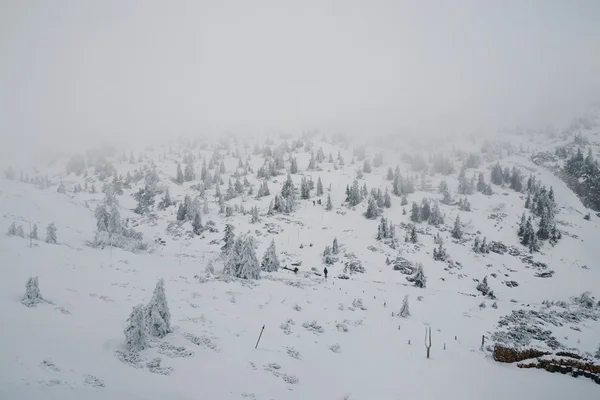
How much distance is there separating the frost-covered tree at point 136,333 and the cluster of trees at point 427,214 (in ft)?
235

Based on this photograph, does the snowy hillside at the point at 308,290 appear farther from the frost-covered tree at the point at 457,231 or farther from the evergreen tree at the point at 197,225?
A: the frost-covered tree at the point at 457,231

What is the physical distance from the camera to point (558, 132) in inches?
5167

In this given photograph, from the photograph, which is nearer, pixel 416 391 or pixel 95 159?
pixel 416 391

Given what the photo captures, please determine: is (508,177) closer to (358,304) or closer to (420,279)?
(420,279)

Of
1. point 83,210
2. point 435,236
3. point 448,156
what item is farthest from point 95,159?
point 448,156

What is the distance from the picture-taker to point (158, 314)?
19266mm

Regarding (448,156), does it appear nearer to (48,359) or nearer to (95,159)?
(48,359)

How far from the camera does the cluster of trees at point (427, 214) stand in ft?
252

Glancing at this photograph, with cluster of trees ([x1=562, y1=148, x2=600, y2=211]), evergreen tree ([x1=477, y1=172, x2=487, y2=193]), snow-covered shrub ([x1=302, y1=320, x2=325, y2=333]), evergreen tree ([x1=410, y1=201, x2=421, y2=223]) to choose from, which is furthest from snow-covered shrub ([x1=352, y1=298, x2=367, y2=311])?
cluster of trees ([x1=562, y1=148, x2=600, y2=211])

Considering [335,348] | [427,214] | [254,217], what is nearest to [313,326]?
[335,348]

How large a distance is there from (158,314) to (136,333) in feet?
7.72

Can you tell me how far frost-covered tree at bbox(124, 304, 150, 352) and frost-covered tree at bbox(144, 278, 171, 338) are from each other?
5.94 feet

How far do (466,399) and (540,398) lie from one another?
13.6 feet

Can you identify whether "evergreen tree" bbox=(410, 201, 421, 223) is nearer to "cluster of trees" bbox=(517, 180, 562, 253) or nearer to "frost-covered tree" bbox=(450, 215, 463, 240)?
"frost-covered tree" bbox=(450, 215, 463, 240)
